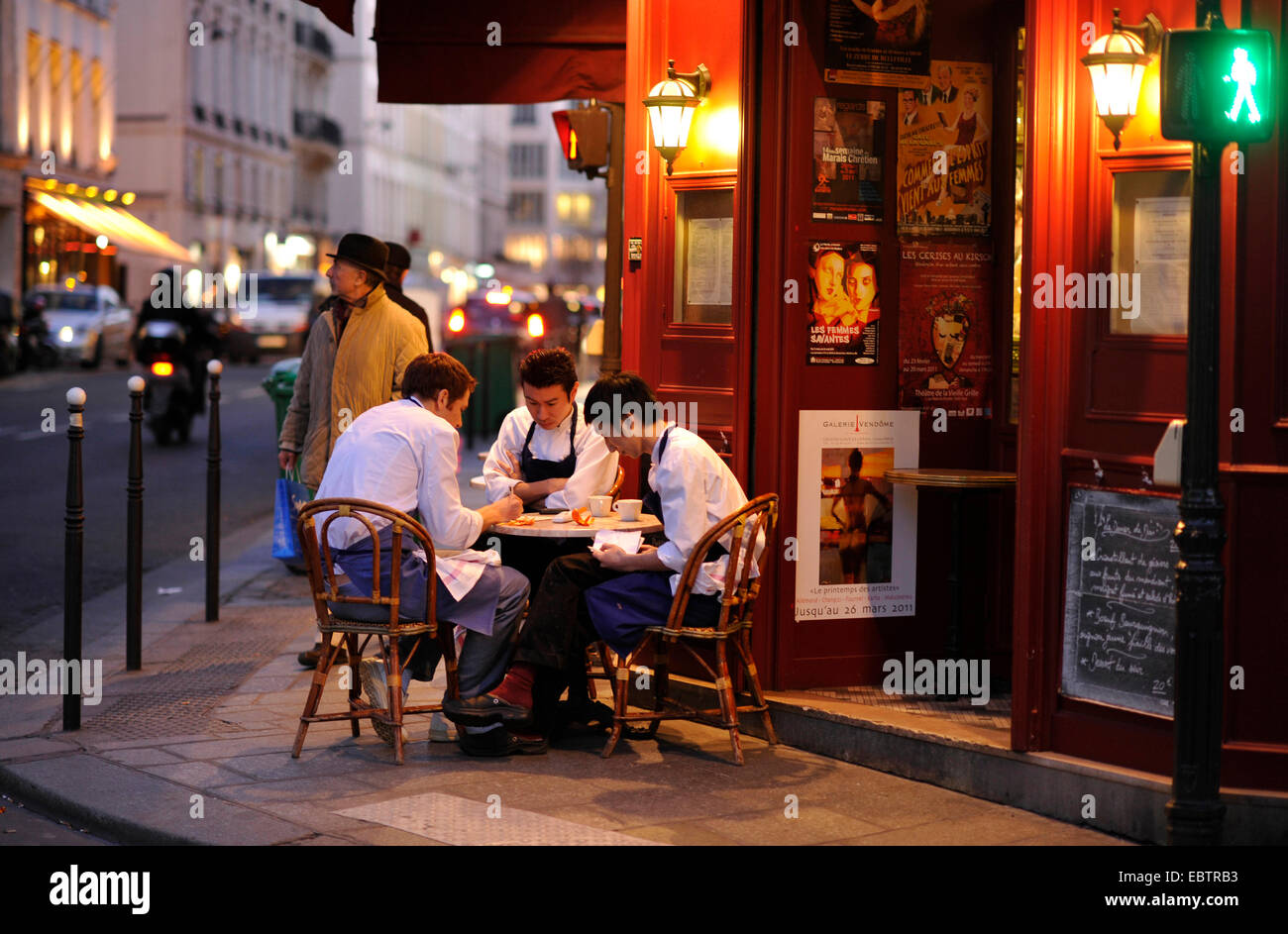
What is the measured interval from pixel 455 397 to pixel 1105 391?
2460mm

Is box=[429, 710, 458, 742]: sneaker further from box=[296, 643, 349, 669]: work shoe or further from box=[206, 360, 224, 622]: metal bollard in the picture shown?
box=[206, 360, 224, 622]: metal bollard

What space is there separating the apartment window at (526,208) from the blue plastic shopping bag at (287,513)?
358ft

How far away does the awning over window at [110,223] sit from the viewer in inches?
1553

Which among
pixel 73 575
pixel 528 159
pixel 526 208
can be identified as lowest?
pixel 73 575

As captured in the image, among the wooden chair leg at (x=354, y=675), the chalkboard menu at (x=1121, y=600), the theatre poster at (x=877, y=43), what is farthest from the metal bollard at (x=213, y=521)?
the chalkboard menu at (x=1121, y=600)

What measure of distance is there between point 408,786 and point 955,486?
2570 mm

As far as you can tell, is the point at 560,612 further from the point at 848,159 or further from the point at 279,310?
the point at 279,310

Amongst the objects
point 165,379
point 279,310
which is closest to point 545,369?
point 165,379

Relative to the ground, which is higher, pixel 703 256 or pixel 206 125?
pixel 206 125

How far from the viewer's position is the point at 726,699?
6.65 m

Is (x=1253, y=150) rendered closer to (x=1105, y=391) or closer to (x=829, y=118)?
(x=1105, y=391)

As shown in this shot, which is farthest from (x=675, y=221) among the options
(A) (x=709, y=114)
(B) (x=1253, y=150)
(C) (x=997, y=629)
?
(B) (x=1253, y=150)

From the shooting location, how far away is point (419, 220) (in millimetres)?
86938

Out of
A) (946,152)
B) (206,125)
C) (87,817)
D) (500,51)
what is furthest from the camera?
(206,125)
